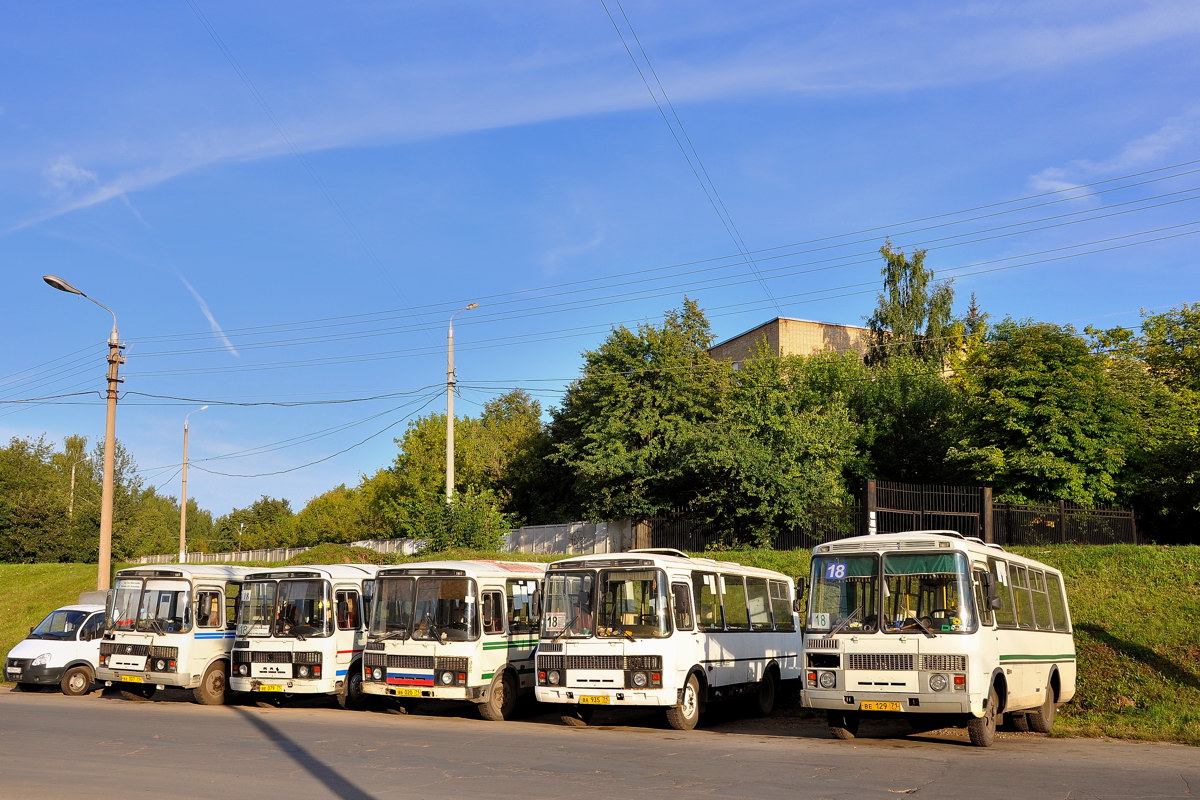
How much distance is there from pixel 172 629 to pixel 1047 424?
2726 cm

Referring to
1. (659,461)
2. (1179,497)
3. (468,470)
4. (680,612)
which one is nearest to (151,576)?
(680,612)

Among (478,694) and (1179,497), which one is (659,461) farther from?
(478,694)

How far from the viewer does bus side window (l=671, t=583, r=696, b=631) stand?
16.1 metres

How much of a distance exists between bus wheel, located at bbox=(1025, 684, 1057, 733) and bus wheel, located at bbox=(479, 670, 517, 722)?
331 inches

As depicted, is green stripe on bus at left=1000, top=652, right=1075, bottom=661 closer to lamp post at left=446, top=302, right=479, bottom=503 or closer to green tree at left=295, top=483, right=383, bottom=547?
lamp post at left=446, top=302, right=479, bottom=503

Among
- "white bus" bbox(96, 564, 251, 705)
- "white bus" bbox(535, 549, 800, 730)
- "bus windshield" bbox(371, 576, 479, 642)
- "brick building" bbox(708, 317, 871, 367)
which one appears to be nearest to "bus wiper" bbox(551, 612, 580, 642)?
"white bus" bbox(535, 549, 800, 730)

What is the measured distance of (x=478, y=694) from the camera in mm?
17297

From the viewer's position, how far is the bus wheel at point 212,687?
20312 millimetres

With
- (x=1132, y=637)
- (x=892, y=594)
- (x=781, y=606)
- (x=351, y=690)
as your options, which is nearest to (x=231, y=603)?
(x=351, y=690)

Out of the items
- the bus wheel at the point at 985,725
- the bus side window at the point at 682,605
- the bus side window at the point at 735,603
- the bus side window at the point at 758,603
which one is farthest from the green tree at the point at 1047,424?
the bus wheel at the point at 985,725

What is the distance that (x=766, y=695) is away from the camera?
19125 mm

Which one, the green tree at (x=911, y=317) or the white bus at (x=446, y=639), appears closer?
the white bus at (x=446, y=639)

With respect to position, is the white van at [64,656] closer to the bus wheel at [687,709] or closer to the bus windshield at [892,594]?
the bus wheel at [687,709]

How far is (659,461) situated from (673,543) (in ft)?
17.1
